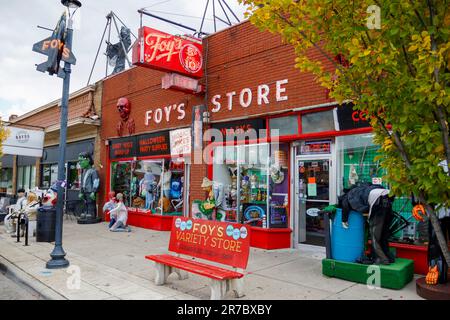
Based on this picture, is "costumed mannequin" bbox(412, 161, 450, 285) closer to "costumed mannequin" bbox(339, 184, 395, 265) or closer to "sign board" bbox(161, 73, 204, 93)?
"costumed mannequin" bbox(339, 184, 395, 265)

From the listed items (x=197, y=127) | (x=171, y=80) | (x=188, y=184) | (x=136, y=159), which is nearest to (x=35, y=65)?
(x=171, y=80)

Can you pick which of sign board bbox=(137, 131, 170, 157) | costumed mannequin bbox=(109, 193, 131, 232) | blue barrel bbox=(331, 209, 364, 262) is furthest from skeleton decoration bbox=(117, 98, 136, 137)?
blue barrel bbox=(331, 209, 364, 262)

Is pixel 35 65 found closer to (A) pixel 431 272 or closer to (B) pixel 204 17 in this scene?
(B) pixel 204 17

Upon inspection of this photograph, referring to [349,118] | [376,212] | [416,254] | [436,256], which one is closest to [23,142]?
[349,118]

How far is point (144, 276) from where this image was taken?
20.2 feet

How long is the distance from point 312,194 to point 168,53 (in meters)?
5.05

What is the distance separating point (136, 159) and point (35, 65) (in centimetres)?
639

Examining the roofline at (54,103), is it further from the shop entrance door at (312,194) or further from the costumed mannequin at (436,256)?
the costumed mannequin at (436,256)

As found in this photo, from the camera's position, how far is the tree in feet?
13.1

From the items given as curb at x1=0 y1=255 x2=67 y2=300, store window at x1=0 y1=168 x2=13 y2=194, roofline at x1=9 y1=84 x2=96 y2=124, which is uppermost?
roofline at x1=9 y1=84 x2=96 y2=124

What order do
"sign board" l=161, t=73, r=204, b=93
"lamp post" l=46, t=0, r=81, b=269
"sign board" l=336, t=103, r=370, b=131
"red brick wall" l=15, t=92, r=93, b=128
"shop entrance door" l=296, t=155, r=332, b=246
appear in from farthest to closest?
"red brick wall" l=15, t=92, r=93, b=128, "sign board" l=161, t=73, r=204, b=93, "shop entrance door" l=296, t=155, r=332, b=246, "sign board" l=336, t=103, r=370, b=131, "lamp post" l=46, t=0, r=81, b=269

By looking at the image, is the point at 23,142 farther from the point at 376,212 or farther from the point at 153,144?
the point at 376,212

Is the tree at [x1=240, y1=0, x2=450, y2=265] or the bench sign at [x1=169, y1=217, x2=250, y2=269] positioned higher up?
the tree at [x1=240, y1=0, x2=450, y2=265]
